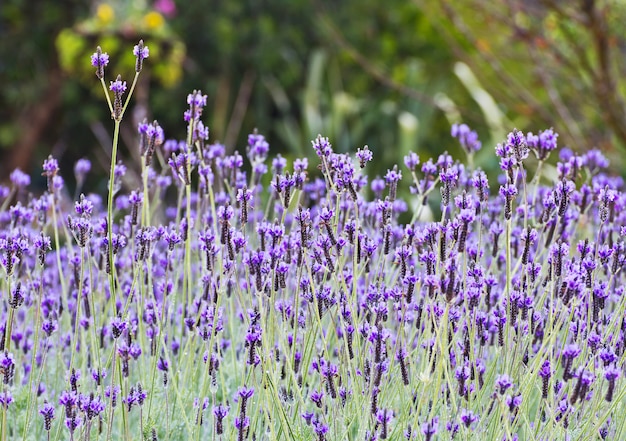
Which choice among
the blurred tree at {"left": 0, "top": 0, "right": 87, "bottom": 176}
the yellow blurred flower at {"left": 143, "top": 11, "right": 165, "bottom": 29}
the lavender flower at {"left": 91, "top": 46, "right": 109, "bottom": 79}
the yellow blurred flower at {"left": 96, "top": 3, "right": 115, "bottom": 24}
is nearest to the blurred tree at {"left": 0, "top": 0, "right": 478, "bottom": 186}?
the blurred tree at {"left": 0, "top": 0, "right": 87, "bottom": 176}

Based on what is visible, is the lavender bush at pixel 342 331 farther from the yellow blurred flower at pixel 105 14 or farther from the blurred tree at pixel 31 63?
the blurred tree at pixel 31 63

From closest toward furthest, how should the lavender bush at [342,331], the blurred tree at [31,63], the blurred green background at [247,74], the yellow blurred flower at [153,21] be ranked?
the lavender bush at [342,331], the yellow blurred flower at [153,21], the blurred green background at [247,74], the blurred tree at [31,63]

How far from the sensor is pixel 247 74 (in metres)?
8.84

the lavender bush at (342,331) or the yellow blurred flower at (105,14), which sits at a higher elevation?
the yellow blurred flower at (105,14)

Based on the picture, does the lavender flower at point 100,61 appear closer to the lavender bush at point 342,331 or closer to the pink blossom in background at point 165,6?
the lavender bush at point 342,331

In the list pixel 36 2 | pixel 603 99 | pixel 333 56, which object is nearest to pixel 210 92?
pixel 333 56

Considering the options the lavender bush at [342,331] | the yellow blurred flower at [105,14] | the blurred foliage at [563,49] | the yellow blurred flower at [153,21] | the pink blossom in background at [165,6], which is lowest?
the lavender bush at [342,331]

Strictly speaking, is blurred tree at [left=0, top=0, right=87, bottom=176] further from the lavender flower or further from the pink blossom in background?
the lavender flower

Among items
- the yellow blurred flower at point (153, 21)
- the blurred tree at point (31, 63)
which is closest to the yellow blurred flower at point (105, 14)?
the yellow blurred flower at point (153, 21)

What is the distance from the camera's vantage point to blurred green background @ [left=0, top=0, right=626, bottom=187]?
766 cm

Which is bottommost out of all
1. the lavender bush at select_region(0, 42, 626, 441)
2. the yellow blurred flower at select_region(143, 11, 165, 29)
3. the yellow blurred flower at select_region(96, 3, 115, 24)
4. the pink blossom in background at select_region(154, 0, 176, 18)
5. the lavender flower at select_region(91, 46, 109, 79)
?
the lavender bush at select_region(0, 42, 626, 441)

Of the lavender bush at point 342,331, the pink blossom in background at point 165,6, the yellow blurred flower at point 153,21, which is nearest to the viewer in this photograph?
the lavender bush at point 342,331

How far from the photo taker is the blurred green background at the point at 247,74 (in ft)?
25.1

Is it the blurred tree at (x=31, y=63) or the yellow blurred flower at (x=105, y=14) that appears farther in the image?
the blurred tree at (x=31, y=63)
